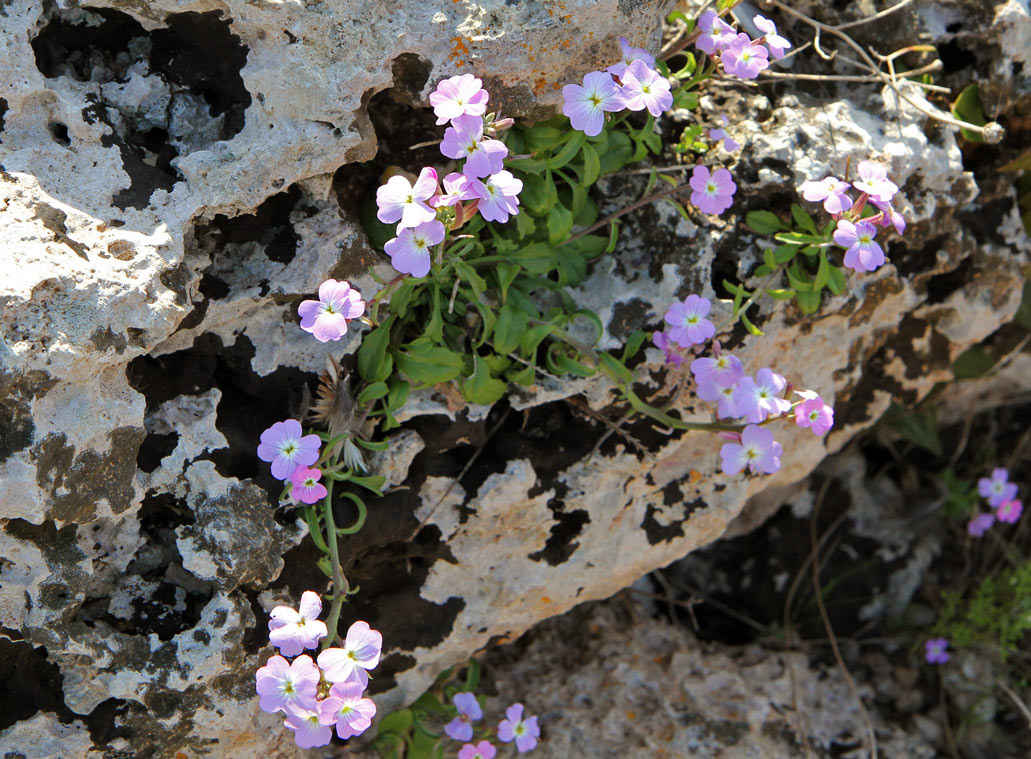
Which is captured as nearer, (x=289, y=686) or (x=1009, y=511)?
(x=289, y=686)

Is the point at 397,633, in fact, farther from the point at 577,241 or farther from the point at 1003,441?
the point at 1003,441

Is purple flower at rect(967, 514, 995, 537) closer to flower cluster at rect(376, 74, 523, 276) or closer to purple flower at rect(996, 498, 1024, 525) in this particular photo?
purple flower at rect(996, 498, 1024, 525)

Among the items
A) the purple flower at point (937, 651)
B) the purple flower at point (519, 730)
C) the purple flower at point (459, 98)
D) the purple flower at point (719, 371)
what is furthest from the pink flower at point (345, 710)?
the purple flower at point (937, 651)

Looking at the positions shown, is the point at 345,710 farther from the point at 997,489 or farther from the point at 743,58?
the point at 997,489

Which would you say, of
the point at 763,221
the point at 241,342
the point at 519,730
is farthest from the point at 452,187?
the point at 519,730

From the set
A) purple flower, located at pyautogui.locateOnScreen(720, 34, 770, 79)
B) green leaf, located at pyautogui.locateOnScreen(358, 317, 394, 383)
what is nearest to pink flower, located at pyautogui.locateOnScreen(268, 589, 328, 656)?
green leaf, located at pyautogui.locateOnScreen(358, 317, 394, 383)

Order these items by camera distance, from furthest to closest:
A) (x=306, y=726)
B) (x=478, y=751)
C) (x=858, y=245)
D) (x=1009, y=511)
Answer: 1. (x=1009, y=511)
2. (x=478, y=751)
3. (x=858, y=245)
4. (x=306, y=726)
